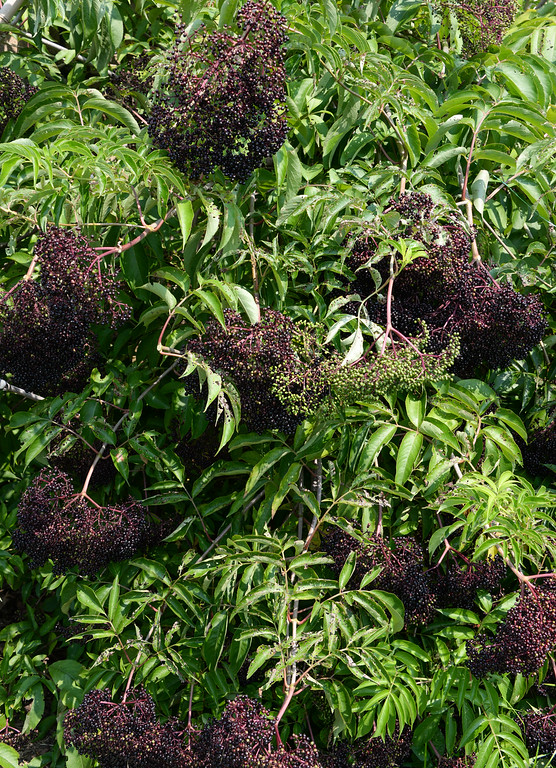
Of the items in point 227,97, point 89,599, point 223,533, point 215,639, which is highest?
point 227,97

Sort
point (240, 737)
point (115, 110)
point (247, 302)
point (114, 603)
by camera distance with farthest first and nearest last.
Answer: point (115, 110) → point (114, 603) → point (247, 302) → point (240, 737)

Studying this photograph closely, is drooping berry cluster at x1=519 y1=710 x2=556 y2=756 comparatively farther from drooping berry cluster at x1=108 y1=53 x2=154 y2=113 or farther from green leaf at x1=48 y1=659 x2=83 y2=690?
drooping berry cluster at x1=108 y1=53 x2=154 y2=113

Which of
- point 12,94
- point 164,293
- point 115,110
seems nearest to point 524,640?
point 164,293

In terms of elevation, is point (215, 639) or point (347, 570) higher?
point (347, 570)

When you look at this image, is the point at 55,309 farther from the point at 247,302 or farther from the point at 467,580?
the point at 467,580

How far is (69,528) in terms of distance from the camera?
263 cm

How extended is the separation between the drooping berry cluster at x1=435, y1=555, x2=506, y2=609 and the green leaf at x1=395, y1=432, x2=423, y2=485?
0.36 meters

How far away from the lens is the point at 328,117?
3311mm

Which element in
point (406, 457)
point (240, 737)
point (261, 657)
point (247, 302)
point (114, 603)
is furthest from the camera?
point (114, 603)

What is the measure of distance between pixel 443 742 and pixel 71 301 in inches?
78.6

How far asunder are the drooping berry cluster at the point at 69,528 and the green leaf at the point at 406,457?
2.95 feet

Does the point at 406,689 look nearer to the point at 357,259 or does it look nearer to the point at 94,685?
the point at 94,685

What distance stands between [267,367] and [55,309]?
64cm

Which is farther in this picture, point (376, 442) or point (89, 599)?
point (89, 599)
